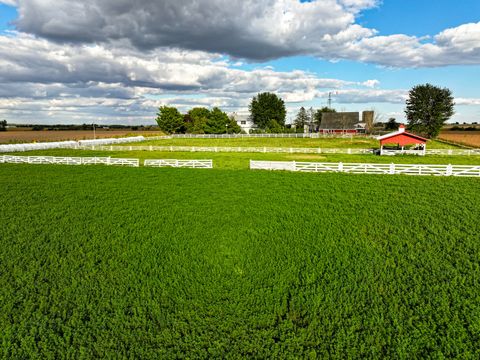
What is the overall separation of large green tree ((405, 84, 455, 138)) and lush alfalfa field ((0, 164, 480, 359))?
6065 cm

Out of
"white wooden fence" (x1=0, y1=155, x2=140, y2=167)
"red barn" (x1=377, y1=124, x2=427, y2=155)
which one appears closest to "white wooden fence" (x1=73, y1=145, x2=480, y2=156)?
"red barn" (x1=377, y1=124, x2=427, y2=155)

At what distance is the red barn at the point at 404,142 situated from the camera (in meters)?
33.3

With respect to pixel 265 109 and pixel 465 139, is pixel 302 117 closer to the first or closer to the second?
pixel 265 109

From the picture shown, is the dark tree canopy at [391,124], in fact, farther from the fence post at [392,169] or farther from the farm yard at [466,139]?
the fence post at [392,169]

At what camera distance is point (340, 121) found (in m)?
81.2

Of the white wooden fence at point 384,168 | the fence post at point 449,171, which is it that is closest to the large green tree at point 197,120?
the white wooden fence at point 384,168

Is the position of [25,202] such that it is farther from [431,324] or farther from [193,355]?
[431,324]

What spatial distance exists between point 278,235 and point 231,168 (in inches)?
573

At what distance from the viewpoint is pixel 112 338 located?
8867 millimetres

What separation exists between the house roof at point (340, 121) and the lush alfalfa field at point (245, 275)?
2574 inches

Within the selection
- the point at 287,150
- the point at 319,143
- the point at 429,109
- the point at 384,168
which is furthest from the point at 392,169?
the point at 429,109

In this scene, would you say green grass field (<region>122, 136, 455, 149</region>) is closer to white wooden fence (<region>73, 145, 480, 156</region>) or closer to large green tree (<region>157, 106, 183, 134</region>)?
white wooden fence (<region>73, 145, 480, 156</region>)

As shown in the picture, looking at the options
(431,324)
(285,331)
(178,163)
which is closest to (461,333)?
(431,324)

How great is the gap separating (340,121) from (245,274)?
252 ft
